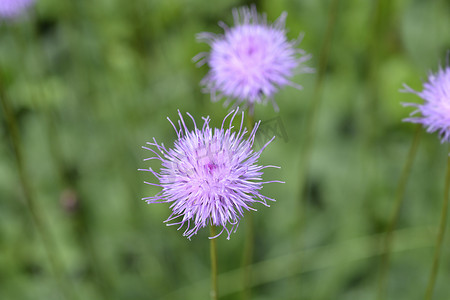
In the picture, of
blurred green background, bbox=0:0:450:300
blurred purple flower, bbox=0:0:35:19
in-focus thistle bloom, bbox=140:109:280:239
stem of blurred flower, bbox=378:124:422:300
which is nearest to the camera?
in-focus thistle bloom, bbox=140:109:280:239

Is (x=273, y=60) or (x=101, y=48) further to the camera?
(x=101, y=48)

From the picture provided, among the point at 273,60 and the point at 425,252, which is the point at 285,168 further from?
the point at 273,60

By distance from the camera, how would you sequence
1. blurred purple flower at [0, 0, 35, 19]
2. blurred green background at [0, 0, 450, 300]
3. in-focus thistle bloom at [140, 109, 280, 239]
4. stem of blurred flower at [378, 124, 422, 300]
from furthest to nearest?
blurred green background at [0, 0, 450, 300], blurred purple flower at [0, 0, 35, 19], stem of blurred flower at [378, 124, 422, 300], in-focus thistle bloom at [140, 109, 280, 239]

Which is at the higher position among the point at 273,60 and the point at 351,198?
the point at 273,60

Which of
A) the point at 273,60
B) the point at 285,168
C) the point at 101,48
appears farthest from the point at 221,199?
the point at 101,48

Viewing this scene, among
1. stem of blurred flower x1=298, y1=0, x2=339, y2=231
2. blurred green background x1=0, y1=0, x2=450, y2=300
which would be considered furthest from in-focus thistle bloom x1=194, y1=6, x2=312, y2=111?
blurred green background x1=0, y1=0, x2=450, y2=300

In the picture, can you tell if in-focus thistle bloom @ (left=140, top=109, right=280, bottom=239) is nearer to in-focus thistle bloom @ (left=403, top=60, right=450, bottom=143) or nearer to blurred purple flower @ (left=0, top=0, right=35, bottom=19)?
in-focus thistle bloom @ (left=403, top=60, right=450, bottom=143)

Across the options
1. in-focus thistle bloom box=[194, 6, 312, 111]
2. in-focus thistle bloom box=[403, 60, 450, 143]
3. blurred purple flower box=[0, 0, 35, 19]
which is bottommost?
in-focus thistle bloom box=[403, 60, 450, 143]

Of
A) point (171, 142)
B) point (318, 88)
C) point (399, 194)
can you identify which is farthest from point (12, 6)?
point (399, 194)

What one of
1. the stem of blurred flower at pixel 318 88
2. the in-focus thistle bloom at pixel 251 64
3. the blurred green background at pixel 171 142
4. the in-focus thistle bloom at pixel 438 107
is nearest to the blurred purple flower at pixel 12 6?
the blurred green background at pixel 171 142
